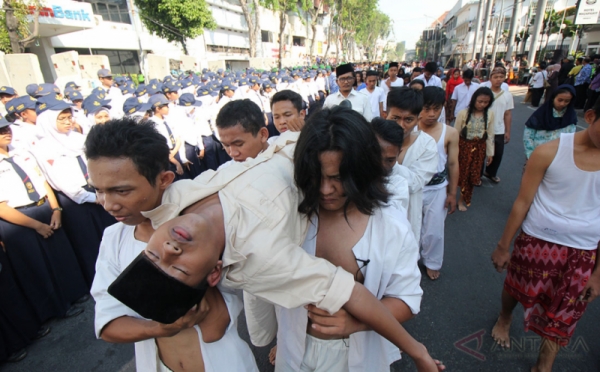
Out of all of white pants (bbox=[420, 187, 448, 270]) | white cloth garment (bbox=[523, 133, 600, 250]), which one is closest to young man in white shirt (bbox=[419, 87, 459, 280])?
white pants (bbox=[420, 187, 448, 270])

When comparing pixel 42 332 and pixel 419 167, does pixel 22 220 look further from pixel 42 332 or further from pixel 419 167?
pixel 419 167

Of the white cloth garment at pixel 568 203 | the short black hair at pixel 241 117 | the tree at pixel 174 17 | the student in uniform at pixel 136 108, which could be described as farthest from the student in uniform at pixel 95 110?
the tree at pixel 174 17

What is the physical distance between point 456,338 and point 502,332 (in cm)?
33

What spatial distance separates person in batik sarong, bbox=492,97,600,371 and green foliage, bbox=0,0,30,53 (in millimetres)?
14913

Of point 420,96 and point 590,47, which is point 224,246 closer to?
point 420,96

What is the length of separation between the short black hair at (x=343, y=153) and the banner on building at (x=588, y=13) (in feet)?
63.0

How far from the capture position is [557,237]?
1.88m

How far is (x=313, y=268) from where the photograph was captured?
86 centimetres

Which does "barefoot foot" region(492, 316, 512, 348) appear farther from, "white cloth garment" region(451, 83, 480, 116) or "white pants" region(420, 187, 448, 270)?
"white cloth garment" region(451, 83, 480, 116)

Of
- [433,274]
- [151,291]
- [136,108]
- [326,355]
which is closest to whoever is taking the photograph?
[151,291]

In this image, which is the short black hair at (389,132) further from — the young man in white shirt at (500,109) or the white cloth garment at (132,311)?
the young man in white shirt at (500,109)

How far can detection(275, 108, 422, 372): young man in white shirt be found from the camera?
111 centimetres

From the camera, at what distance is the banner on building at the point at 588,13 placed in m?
14.0

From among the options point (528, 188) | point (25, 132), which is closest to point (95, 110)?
point (25, 132)
